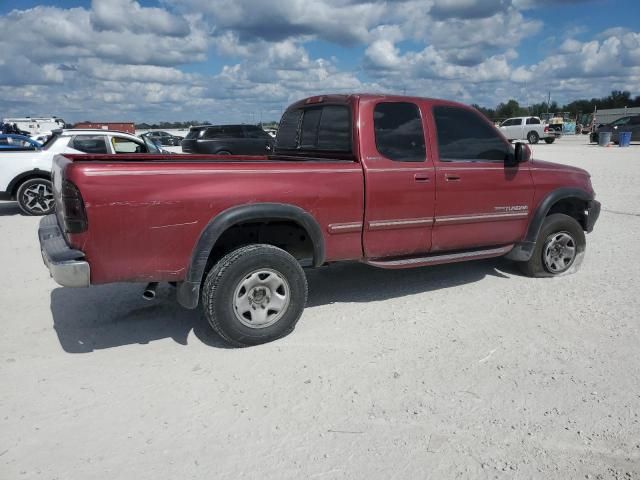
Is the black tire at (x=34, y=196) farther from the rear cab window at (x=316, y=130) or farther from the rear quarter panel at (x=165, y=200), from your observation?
the rear quarter panel at (x=165, y=200)

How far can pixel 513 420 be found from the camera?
2.87 metres

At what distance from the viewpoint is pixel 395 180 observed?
423 centimetres

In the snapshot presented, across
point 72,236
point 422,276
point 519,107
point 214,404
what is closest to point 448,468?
point 214,404

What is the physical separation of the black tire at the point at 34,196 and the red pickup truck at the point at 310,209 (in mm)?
5854

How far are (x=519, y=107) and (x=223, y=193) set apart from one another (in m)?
79.4

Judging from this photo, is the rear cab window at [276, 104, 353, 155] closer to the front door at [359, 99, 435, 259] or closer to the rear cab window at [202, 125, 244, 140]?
the front door at [359, 99, 435, 259]

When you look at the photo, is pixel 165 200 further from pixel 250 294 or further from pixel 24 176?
pixel 24 176

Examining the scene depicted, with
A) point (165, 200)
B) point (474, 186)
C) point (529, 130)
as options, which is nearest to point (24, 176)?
point (165, 200)

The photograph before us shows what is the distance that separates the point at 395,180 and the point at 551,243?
2.25 meters

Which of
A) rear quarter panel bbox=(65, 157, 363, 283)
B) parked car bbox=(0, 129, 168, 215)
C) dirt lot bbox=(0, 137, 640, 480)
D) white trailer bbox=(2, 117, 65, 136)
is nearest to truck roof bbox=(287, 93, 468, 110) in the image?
rear quarter panel bbox=(65, 157, 363, 283)

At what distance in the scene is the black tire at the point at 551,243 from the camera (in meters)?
5.30

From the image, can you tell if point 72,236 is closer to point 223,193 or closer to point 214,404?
point 223,193

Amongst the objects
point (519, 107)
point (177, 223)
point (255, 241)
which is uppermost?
point (519, 107)

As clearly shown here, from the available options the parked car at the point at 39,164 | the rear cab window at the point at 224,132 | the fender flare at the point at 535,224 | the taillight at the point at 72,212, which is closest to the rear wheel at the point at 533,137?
the rear cab window at the point at 224,132
